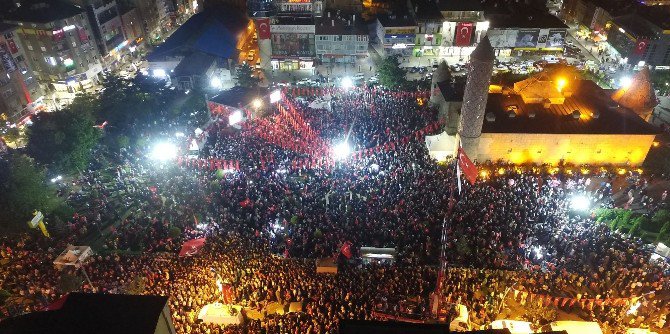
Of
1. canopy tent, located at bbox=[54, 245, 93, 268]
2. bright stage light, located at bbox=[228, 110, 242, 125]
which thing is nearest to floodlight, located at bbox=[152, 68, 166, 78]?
bright stage light, located at bbox=[228, 110, 242, 125]

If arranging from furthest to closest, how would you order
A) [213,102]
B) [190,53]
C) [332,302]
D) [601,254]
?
[190,53], [213,102], [601,254], [332,302]

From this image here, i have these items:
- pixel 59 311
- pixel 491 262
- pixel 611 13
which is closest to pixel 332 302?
pixel 491 262

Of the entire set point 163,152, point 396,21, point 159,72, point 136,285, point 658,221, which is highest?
point 396,21

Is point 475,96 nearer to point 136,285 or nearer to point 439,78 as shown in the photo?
point 439,78

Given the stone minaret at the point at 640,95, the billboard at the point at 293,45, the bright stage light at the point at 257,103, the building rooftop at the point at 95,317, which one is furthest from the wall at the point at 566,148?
the billboard at the point at 293,45

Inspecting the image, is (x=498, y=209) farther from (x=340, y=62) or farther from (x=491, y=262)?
(x=340, y=62)

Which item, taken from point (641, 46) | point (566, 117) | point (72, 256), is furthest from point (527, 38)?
point (72, 256)

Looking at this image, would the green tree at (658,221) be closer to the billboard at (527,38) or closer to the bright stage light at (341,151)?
the bright stage light at (341,151)
